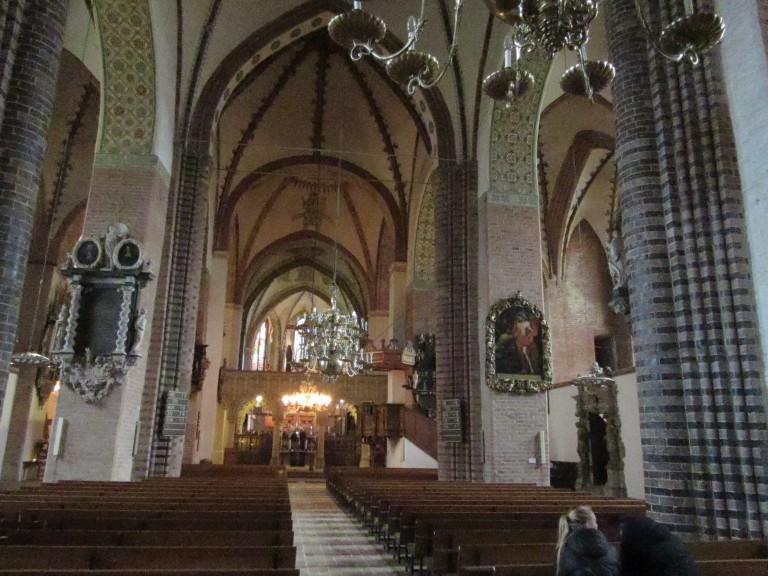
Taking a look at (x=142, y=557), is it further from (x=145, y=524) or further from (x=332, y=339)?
(x=332, y=339)

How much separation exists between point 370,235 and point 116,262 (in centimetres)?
1521

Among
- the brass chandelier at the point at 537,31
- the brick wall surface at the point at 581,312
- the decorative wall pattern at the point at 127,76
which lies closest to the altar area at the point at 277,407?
the brick wall surface at the point at 581,312

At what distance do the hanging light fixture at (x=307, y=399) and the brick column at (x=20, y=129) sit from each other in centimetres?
1791

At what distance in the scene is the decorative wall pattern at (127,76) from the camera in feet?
31.9

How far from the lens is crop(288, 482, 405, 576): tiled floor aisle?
605 cm

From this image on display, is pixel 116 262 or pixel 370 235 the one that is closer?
pixel 116 262

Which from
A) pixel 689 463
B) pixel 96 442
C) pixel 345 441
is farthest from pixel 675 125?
pixel 345 441

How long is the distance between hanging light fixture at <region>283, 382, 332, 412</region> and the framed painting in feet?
41.2

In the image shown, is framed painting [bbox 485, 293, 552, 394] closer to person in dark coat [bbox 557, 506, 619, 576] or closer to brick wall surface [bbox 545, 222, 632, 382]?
brick wall surface [bbox 545, 222, 632, 382]

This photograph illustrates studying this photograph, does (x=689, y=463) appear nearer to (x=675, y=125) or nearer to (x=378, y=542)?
(x=675, y=125)

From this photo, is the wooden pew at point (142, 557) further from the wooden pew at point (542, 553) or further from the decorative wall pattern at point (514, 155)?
the decorative wall pattern at point (514, 155)

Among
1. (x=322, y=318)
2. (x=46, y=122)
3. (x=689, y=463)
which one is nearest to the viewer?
(x=689, y=463)

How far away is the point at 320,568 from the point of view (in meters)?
6.05

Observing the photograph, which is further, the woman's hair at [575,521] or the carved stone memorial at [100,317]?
the carved stone memorial at [100,317]
